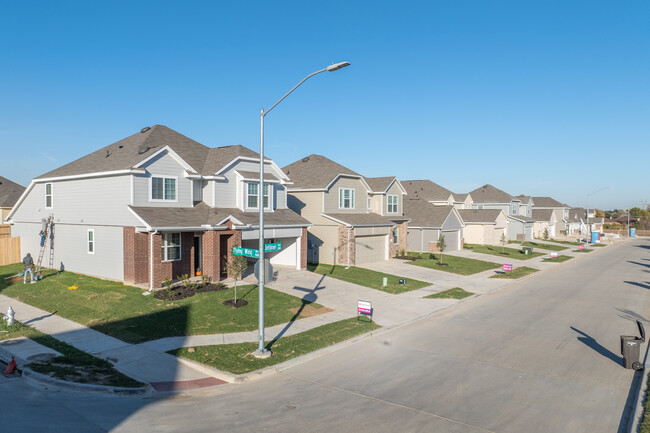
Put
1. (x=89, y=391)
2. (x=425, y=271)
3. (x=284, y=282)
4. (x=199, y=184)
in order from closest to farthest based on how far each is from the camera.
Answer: (x=89, y=391) < (x=284, y=282) < (x=199, y=184) < (x=425, y=271)

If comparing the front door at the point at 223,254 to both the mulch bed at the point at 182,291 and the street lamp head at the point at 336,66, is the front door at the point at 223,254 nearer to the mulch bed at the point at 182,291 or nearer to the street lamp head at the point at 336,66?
the mulch bed at the point at 182,291

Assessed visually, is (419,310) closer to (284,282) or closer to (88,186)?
(284,282)

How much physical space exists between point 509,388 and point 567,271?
29226 millimetres

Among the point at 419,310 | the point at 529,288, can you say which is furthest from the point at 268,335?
the point at 529,288

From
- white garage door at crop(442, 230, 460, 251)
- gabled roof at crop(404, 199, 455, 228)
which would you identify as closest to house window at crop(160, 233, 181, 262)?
gabled roof at crop(404, 199, 455, 228)

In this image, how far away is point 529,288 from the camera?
87.8ft

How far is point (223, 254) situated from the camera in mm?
24734

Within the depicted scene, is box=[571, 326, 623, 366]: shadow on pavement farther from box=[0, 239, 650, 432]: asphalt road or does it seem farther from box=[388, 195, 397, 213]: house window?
box=[388, 195, 397, 213]: house window

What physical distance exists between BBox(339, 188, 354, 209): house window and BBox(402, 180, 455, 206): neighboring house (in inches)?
1065

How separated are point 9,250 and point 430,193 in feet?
162

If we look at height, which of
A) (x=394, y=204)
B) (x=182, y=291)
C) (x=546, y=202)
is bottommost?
(x=182, y=291)

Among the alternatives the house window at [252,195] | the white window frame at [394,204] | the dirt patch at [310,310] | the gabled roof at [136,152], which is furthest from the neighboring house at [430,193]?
the dirt patch at [310,310]

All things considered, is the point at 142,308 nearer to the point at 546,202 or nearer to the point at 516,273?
the point at 516,273

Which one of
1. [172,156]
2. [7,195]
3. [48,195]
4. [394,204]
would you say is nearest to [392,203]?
[394,204]
